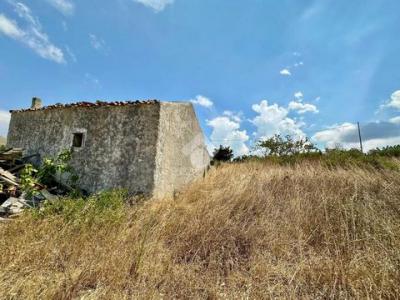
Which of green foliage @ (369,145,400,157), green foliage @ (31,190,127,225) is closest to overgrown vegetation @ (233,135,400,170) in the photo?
green foliage @ (369,145,400,157)

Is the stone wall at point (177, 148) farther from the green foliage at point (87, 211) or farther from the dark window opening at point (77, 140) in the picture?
the dark window opening at point (77, 140)

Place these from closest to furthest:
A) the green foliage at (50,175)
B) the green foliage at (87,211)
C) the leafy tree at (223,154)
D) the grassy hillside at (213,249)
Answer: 1. the grassy hillside at (213,249)
2. the green foliage at (87,211)
3. the green foliage at (50,175)
4. the leafy tree at (223,154)

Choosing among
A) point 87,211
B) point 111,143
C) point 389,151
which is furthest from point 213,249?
point 389,151

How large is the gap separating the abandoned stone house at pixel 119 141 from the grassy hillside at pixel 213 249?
1470 mm

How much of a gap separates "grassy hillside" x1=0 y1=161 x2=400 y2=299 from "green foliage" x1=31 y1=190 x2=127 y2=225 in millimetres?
27

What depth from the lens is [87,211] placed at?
6.00 m

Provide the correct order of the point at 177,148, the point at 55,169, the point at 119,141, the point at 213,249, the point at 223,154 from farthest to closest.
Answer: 1. the point at 223,154
2. the point at 177,148
3. the point at 119,141
4. the point at 55,169
5. the point at 213,249

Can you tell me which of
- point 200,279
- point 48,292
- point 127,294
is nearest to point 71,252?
point 48,292

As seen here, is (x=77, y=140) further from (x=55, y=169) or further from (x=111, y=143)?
(x=111, y=143)

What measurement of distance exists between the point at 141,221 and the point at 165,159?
11.6 feet

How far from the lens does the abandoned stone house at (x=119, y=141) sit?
28.3 feet

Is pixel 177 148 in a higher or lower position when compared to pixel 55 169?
higher

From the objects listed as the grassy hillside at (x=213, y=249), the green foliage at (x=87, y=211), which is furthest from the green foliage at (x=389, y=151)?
the green foliage at (x=87, y=211)

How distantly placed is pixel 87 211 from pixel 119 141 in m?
3.36
